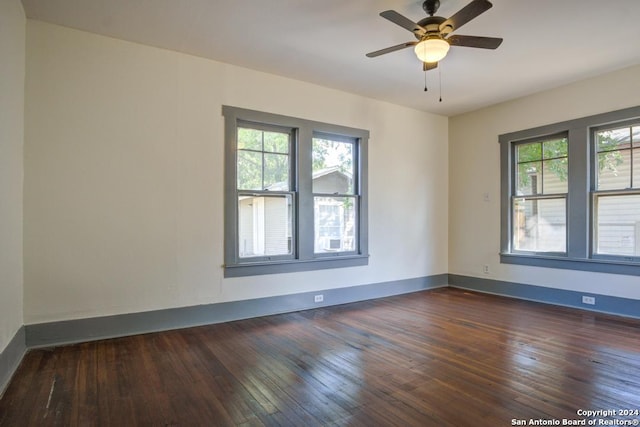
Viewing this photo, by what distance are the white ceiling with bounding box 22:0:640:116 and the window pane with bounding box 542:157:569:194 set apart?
1.07 metres

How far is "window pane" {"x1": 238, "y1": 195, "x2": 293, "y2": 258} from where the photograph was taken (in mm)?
4250

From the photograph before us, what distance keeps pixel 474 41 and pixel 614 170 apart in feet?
9.73

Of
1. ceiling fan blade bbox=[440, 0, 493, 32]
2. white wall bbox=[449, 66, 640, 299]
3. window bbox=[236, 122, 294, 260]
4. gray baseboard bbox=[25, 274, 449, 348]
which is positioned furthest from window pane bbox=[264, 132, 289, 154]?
white wall bbox=[449, 66, 640, 299]

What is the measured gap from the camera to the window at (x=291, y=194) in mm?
4156

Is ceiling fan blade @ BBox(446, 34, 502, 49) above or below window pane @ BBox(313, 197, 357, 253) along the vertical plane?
above

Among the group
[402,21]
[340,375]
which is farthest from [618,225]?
[340,375]

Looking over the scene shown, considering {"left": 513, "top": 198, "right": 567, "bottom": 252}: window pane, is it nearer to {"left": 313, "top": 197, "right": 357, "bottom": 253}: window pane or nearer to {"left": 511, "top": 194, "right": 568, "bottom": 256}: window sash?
{"left": 511, "top": 194, "right": 568, "bottom": 256}: window sash

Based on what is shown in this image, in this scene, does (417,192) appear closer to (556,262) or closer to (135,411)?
(556,262)

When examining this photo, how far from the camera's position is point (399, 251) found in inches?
221

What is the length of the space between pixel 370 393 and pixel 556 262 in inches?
150

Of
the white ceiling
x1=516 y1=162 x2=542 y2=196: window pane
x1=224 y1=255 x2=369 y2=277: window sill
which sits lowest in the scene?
x1=224 y1=255 x2=369 y2=277: window sill

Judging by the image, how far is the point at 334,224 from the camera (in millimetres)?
5020

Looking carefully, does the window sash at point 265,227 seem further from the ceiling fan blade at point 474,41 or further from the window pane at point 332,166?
the ceiling fan blade at point 474,41

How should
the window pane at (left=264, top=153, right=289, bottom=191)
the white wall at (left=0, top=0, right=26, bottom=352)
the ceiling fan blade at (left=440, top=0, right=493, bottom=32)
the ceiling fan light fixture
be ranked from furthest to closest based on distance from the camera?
the window pane at (left=264, top=153, right=289, bottom=191), the ceiling fan light fixture, the white wall at (left=0, top=0, right=26, bottom=352), the ceiling fan blade at (left=440, top=0, right=493, bottom=32)
